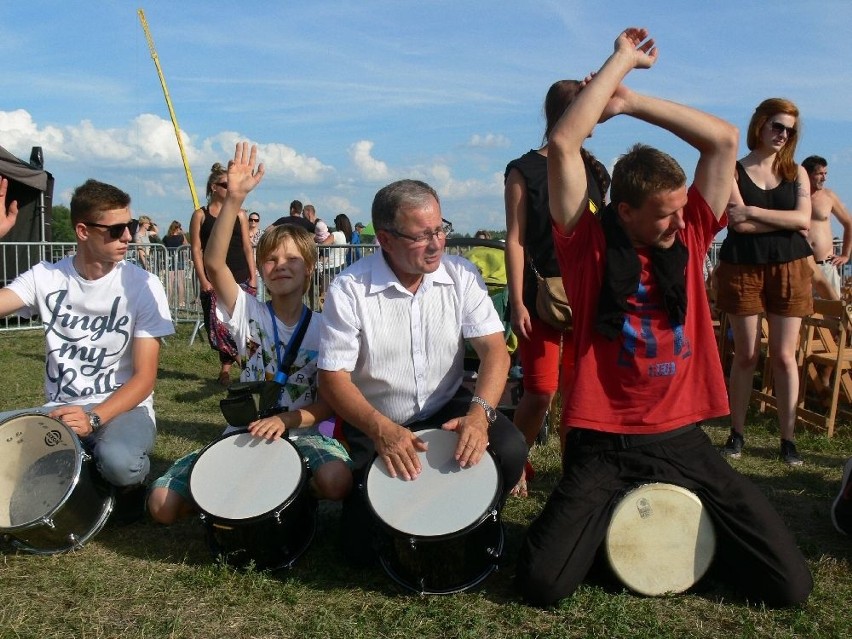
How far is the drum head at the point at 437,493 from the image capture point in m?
2.96

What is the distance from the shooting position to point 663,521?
310 centimetres

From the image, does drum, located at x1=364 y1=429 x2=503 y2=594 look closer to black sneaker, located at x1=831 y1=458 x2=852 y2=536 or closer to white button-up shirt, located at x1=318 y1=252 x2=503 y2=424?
white button-up shirt, located at x1=318 y1=252 x2=503 y2=424

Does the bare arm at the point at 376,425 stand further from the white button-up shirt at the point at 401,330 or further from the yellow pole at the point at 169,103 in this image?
the yellow pole at the point at 169,103

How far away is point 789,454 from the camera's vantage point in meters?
5.02

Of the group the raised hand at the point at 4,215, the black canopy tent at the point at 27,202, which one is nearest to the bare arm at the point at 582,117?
the raised hand at the point at 4,215

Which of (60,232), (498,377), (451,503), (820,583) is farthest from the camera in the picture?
(60,232)

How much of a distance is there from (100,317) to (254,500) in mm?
1412

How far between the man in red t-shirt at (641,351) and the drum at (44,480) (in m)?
1.83

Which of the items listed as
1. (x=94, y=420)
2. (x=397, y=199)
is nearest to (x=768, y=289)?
(x=397, y=199)

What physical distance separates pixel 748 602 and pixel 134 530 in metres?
2.65

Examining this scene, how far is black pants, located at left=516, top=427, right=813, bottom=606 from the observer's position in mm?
3031

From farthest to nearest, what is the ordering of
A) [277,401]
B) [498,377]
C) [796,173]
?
[796,173]
[277,401]
[498,377]

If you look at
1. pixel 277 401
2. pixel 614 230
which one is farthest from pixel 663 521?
pixel 277 401

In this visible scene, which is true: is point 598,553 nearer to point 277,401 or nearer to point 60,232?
point 277,401
